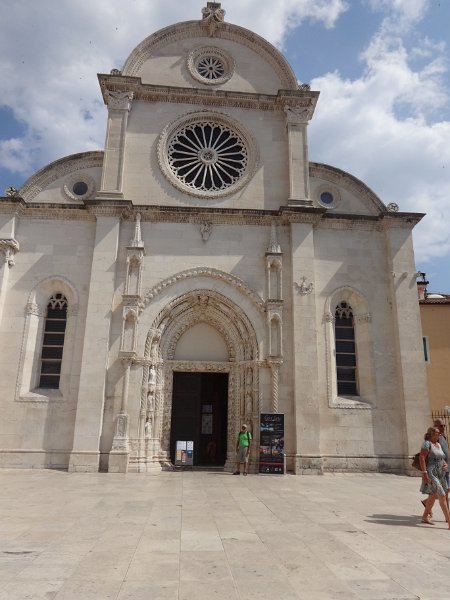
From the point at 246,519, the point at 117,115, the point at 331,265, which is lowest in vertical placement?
the point at 246,519

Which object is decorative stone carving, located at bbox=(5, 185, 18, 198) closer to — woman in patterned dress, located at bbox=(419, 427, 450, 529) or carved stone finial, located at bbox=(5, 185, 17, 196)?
carved stone finial, located at bbox=(5, 185, 17, 196)

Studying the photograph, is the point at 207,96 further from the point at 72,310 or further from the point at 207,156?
the point at 72,310

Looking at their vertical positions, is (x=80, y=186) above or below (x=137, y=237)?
above

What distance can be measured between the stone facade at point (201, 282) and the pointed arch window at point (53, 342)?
15cm

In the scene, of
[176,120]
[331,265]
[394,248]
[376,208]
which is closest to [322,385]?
[331,265]

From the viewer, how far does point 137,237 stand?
17.5 meters

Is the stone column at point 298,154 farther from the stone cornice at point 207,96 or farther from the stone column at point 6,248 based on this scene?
the stone column at point 6,248

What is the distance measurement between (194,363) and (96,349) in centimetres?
357

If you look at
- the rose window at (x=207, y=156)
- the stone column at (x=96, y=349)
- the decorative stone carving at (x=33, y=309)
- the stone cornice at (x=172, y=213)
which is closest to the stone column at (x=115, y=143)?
the stone cornice at (x=172, y=213)

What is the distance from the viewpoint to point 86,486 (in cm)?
1195

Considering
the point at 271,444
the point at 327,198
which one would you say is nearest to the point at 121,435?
the point at 271,444

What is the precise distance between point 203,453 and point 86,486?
22.4 feet

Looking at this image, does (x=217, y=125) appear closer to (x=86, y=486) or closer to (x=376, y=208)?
→ (x=376, y=208)

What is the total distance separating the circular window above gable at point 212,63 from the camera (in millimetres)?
20391
